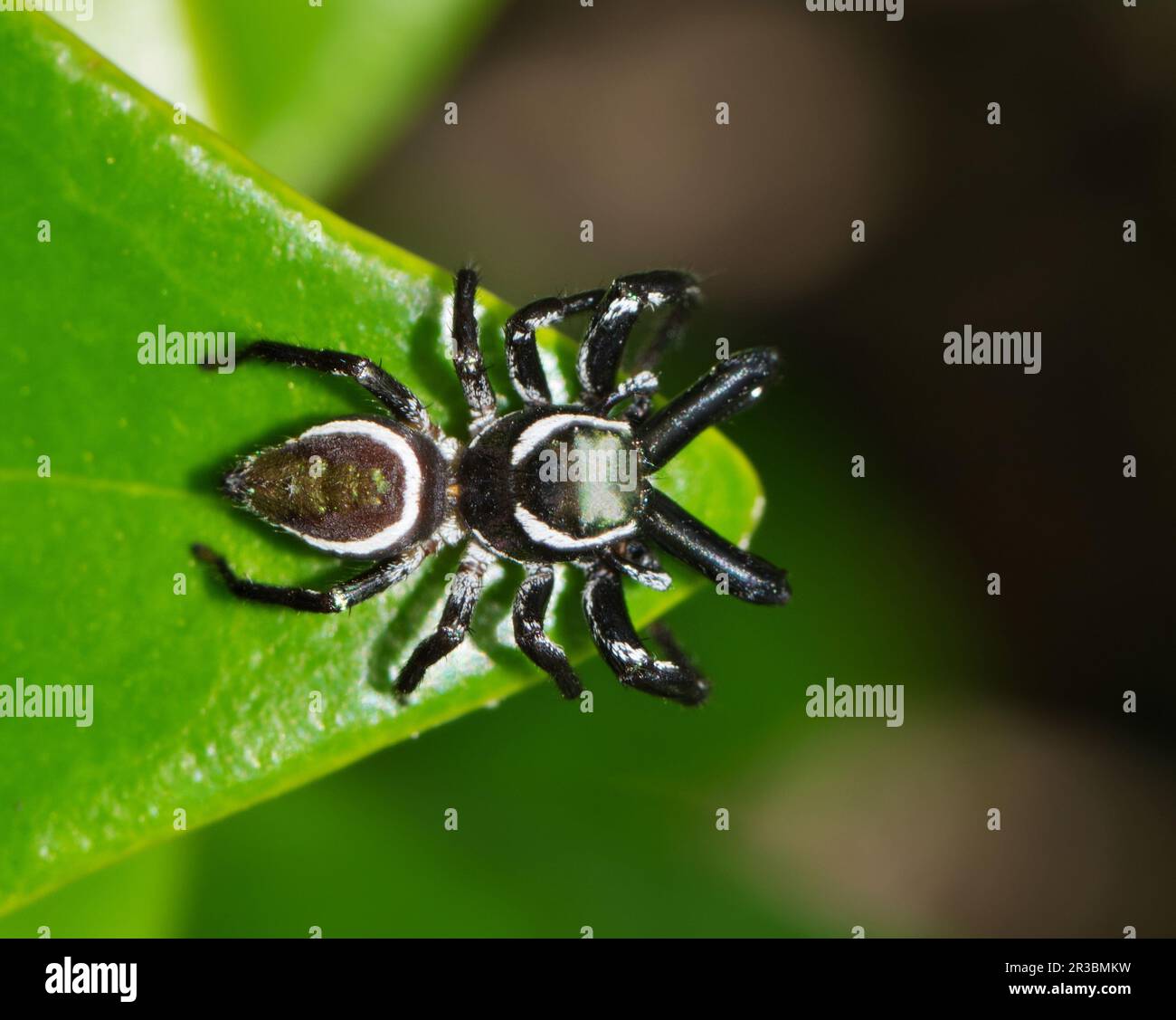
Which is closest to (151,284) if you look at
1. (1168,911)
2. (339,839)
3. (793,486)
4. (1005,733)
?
(339,839)

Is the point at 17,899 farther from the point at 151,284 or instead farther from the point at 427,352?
the point at 427,352

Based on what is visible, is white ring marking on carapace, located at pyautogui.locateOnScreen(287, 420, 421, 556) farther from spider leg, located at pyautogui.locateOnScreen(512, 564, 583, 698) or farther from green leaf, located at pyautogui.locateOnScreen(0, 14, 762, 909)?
spider leg, located at pyautogui.locateOnScreen(512, 564, 583, 698)

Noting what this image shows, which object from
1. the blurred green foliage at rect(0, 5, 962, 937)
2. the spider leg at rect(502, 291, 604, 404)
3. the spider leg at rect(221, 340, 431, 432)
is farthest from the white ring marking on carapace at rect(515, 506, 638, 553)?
the spider leg at rect(221, 340, 431, 432)

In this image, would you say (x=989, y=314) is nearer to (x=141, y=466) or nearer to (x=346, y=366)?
(x=346, y=366)

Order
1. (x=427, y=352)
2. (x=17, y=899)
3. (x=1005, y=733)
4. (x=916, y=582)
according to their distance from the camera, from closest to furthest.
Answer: (x=17, y=899), (x=427, y=352), (x=916, y=582), (x=1005, y=733)

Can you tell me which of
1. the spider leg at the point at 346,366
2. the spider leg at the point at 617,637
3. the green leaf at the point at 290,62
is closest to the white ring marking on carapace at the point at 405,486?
the spider leg at the point at 346,366

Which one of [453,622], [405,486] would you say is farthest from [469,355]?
[453,622]

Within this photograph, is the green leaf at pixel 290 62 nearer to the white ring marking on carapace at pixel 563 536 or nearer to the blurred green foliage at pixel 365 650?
the blurred green foliage at pixel 365 650
